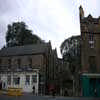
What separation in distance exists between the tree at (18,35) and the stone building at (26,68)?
15.8 metres

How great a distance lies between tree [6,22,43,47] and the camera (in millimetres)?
60656

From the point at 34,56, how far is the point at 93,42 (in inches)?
595

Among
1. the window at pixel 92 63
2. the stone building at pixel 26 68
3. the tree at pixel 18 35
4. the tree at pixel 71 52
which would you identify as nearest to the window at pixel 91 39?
the window at pixel 92 63

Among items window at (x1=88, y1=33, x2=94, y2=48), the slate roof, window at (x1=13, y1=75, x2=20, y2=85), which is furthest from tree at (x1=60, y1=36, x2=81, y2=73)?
window at (x1=88, y1=33, x2=94, y2=48)

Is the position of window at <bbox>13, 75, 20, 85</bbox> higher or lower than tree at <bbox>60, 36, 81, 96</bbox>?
lower

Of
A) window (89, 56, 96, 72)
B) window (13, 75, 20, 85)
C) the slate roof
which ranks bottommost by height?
window (13, 75, 20, 85)

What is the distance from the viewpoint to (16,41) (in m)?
61.1

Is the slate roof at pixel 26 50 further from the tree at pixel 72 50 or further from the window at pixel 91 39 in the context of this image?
the window at pixel 91 39

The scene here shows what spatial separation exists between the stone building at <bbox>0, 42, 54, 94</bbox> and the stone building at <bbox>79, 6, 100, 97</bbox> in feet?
36.0

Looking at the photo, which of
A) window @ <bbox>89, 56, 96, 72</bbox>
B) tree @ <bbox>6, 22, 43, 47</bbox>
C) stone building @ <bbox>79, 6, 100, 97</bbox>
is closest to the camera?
stone building @ <bbox>79, 6, 100, 97</bbox>

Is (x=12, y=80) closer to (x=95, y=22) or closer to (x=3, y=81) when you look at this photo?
(x=3, y=81)

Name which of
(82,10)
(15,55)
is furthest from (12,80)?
(82,10)

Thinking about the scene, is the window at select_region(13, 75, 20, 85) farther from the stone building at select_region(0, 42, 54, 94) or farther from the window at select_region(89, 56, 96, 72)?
the window at select_region(89, 56, 96, 72)

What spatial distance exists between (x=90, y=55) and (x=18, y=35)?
35.6 m
